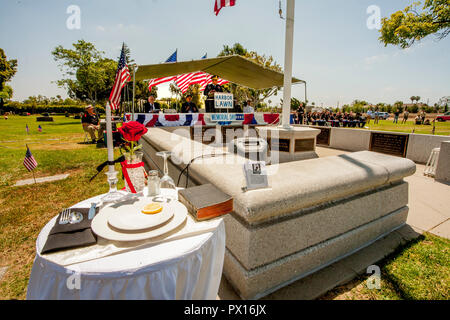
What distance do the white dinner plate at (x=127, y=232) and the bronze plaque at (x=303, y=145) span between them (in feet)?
17.0

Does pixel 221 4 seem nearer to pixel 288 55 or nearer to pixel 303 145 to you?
pixel 288 55

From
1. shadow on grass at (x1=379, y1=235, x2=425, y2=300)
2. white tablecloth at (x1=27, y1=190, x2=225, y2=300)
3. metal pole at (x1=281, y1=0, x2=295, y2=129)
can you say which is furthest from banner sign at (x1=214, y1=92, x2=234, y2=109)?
white tablecloth at (x1=27, y1=190, x2=225, y2=300)

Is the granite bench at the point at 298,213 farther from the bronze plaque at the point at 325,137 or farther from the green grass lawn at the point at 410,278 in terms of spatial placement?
the bronze plaque at the point at 325,137

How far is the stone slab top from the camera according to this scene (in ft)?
5.79

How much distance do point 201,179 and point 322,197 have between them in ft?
4.11

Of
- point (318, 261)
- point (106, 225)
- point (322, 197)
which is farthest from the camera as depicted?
point (318, 261)

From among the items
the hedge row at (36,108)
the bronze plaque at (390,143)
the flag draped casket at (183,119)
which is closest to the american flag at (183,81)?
the flag draped casket at (183,119)

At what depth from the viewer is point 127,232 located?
1.26 m

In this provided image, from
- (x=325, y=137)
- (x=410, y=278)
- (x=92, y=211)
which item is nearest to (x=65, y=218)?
(x=92, y=211)

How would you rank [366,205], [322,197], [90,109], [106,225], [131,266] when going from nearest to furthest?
[131,266], [106,225], [322,197], [366,205], [90,109]

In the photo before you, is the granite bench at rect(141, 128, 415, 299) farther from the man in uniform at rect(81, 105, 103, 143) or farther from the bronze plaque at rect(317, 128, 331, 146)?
the man in uniform at rect(81, 105, 103, 143)

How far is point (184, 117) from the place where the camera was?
9.52 m

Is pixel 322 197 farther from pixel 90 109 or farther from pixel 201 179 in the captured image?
pixel 90 109
